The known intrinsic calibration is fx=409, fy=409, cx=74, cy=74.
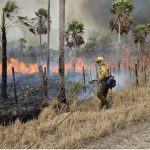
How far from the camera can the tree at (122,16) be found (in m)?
60.3

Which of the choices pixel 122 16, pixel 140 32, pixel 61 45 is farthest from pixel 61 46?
pixel 140 32

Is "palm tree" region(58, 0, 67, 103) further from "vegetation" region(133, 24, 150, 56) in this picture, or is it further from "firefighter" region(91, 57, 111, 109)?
"vegetation" region(133, 24, 150, 56)

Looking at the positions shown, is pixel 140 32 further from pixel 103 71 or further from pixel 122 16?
pixel 103 71

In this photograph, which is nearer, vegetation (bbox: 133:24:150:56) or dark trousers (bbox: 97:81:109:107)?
dark trousers (bbox: 97:81:109:107)

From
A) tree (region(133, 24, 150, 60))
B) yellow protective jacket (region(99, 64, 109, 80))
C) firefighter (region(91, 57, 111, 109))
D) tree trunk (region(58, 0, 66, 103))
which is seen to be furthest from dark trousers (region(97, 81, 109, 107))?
tree (region(133, 24, 150, 60))

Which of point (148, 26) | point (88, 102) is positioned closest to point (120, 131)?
point (88, 102)

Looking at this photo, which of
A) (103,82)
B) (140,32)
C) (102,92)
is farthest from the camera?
(140,32)

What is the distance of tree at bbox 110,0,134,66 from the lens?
60.3 m

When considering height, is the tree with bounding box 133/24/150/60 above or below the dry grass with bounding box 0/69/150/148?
above

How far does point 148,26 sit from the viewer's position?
234 feet

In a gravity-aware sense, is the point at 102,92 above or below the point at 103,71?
below

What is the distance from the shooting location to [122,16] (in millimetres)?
61312

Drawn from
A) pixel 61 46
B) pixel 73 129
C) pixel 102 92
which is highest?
pixel 61 46

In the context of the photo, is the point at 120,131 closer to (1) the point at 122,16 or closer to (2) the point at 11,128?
(2) the point at 11,128
